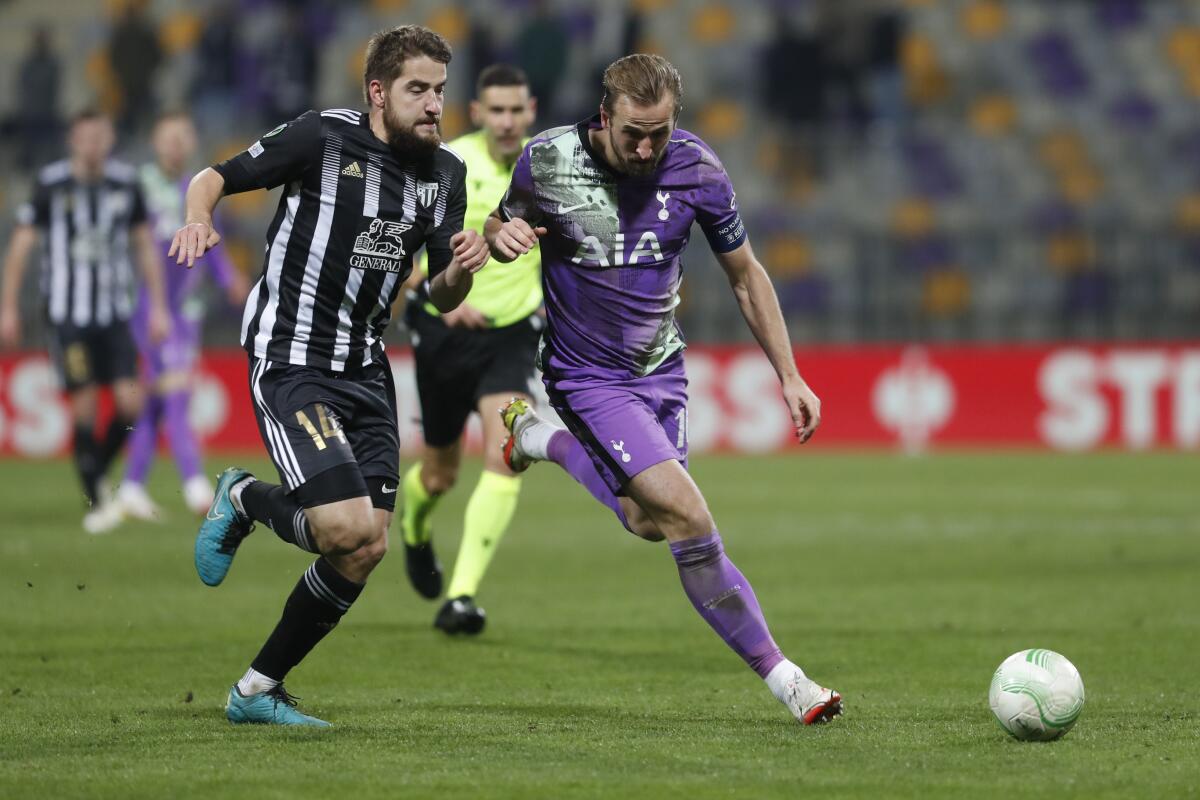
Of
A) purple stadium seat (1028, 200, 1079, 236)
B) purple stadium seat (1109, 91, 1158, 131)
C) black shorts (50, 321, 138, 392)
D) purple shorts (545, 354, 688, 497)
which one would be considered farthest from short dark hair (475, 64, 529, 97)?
purple stadium seat (1109, 91, 1158, 131)

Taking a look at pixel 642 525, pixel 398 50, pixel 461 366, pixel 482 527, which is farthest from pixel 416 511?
pixel 398 50

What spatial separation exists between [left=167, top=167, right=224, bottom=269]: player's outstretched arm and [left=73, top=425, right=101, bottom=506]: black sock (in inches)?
285

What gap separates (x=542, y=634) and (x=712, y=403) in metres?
11.5

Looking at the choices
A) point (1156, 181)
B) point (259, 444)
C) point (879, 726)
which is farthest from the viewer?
point (1156, 181)

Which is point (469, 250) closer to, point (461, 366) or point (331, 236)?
point (331, 236)

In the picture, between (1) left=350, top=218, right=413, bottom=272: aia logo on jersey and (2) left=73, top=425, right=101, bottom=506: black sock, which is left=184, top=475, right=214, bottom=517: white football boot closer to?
(2) left=73, top=425, right=101, bottom=506: black sock

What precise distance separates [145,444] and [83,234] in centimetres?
162

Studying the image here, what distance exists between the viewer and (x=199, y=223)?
5.43 meters

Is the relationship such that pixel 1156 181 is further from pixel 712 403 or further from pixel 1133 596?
pixel 1133 596

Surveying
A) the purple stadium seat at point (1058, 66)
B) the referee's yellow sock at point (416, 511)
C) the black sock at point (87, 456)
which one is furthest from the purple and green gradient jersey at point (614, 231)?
the purple stadium seat at point (1058, 66)

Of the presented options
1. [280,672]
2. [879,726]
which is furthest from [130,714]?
[879,726]

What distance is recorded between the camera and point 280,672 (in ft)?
19.0

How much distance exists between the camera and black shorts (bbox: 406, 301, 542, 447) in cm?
852

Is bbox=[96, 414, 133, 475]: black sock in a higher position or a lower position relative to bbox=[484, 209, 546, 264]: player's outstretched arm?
lower
